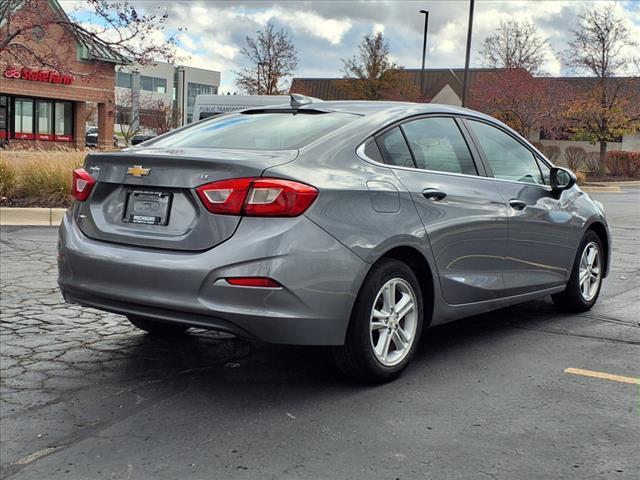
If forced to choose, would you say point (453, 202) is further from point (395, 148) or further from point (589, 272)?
point (589, 272)

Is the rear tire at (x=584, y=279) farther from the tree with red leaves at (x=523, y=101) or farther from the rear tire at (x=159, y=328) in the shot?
the tree with red leaves at (x=523, y=101)

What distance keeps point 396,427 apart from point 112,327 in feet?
8.72

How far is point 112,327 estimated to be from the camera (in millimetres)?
5480

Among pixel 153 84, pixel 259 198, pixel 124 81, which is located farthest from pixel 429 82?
pixel 259 198

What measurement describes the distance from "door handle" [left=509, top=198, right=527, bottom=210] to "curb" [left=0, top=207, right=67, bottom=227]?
335 inches

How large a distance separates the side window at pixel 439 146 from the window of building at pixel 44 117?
42943 mm

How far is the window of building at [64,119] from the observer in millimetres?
45031

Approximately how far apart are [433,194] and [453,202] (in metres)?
0.21

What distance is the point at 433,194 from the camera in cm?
447

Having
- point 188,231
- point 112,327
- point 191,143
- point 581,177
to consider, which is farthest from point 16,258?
point 581,177

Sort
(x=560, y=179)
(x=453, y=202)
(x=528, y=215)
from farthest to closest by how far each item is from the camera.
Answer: (x=560, y=179) < (x=528, y=215) < (x=453, y=202)

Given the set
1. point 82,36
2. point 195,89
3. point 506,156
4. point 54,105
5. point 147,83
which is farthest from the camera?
point 195,89

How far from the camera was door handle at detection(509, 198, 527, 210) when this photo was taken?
5152 mm

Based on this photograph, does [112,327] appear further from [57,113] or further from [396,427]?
[57,113]
